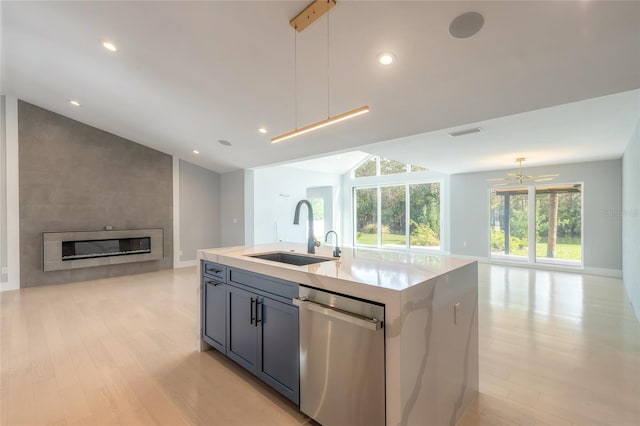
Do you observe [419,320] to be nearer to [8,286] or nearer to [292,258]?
[292,258]

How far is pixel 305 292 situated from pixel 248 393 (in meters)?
1.01

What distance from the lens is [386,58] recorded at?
2814mm

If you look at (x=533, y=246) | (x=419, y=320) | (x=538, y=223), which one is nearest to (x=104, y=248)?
(x=419, y=320)

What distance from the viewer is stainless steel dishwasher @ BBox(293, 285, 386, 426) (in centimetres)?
147

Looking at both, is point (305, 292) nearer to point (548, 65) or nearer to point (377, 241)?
point (548, 65)

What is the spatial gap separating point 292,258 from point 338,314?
1270 millimetres

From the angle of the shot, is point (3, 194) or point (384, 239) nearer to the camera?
point (3, 194)

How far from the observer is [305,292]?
72.1 inches

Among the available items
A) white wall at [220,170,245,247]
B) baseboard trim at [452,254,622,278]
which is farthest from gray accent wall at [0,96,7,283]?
baseboard trim at [452,254,622,278]

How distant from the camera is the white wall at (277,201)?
294 inches

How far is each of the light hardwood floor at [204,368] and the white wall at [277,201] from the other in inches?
134

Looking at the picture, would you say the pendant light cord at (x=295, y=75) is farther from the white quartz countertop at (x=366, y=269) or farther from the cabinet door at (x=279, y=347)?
the cabinet door at (x=279, y=347)

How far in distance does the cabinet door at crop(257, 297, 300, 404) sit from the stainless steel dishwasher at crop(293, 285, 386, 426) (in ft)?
0.28

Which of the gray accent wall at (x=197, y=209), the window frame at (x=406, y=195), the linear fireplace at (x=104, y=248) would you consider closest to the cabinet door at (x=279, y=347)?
the linear fireplace at (x=104, y=248)
